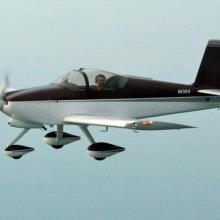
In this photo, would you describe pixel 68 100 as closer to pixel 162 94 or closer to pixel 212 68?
pixel 162 94

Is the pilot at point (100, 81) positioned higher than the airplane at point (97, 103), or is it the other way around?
the pilot at point (100, 81)

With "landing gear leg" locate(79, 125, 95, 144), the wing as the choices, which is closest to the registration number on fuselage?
the wing

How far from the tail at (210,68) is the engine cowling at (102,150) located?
3.66 m

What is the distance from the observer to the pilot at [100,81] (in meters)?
15.6

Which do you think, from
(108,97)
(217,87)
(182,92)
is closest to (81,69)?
(108,97)

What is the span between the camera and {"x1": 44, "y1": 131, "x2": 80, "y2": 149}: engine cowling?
54.1ft

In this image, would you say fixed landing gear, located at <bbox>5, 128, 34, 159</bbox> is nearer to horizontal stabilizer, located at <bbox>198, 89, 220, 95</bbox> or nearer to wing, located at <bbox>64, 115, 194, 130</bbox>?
wing, located at <bbox>64, 115, 194, 130</bbox>

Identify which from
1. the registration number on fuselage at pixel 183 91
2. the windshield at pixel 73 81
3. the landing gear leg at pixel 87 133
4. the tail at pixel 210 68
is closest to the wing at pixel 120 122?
the landing gear leg at pixel 87 133

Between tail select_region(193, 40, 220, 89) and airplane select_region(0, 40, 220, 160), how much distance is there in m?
0.03

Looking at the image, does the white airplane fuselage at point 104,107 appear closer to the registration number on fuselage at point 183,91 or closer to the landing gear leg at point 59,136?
the registration number on fuselage at point 183,91

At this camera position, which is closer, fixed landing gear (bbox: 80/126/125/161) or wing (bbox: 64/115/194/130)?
wing (bbox: 64/115/194/130)

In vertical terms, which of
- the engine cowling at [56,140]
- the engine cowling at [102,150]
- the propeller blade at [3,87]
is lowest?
the engine cowling at [56,140]

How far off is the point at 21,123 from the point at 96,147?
209 centimetres

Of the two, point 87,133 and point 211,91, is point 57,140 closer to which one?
point 87,133
